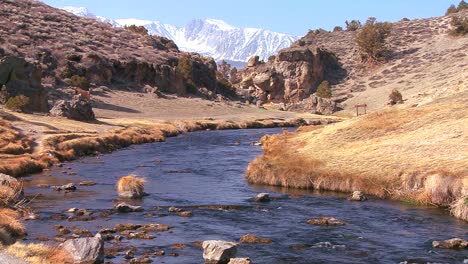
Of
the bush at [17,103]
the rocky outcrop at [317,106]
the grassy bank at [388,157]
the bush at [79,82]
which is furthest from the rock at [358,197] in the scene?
the rocky outcrop at [317,106]

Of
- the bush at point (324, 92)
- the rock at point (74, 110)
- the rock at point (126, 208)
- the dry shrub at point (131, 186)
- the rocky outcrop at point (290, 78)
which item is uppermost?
the rocky outcrop at point (290, 78)

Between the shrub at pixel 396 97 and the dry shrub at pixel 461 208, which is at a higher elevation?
the shrub at pixel 396 97

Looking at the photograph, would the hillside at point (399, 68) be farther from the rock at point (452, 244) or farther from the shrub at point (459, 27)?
the rock at point (452, 244)

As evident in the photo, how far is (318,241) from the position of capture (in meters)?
24.3

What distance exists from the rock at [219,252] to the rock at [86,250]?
3.92m

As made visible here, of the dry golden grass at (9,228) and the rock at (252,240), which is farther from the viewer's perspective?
the rock at (252,240)

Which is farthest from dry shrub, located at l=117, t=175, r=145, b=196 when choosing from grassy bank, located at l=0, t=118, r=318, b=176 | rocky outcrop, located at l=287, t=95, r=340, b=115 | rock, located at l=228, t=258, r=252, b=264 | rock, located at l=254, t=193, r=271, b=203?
rocky outcrop, located at l=287, t=95, r=340, b=115

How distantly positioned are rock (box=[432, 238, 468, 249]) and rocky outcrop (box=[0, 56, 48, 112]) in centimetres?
6336

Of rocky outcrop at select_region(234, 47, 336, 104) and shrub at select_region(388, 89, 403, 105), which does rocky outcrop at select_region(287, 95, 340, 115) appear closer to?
shrub at select_region(388, 89, 403, 105)

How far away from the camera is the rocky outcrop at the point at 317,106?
137250 millimetres

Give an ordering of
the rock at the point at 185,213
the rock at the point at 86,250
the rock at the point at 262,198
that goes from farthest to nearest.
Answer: the rock at the point at 262,198 → the rock at the point at 185,213 → the rock at the point at 86,250

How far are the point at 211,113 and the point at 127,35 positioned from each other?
58903mm

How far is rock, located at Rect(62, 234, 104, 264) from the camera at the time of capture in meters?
20.2

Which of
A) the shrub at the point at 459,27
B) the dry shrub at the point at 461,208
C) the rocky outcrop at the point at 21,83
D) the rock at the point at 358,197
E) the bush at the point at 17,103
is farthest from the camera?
the shrub at the point at 459,27
